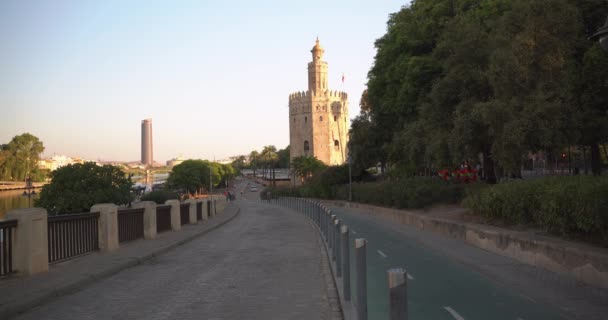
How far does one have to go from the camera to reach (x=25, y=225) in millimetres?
11234

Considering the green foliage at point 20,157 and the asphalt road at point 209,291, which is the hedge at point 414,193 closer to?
the asphalt road at point 209,291

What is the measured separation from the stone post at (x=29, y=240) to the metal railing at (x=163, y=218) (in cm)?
1210

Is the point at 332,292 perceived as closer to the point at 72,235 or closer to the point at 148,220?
the point at 72,235

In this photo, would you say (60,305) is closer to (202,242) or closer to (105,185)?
(202,242)

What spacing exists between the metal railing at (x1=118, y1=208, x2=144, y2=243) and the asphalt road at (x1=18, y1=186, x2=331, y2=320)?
2629mm

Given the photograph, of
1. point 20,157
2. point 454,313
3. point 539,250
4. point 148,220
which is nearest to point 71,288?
point 454,313

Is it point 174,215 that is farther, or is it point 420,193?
point 420,193

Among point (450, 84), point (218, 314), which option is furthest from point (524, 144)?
point (218, 314)

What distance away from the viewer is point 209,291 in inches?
409

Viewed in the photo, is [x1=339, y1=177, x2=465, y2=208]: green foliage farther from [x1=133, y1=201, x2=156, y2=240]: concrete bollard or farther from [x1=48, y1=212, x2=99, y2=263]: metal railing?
[x1=48, y1=212, x2=99, y2=263]: metal railing

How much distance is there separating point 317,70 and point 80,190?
111m

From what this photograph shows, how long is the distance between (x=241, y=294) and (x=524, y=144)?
14.0 meters

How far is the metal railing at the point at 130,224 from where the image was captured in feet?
60.3

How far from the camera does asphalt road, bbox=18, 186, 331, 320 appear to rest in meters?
8.63
